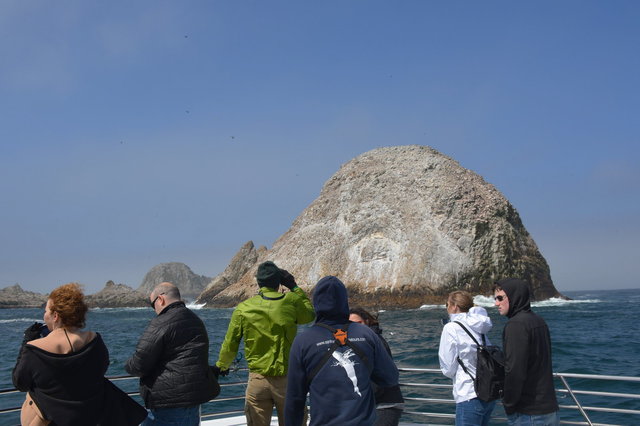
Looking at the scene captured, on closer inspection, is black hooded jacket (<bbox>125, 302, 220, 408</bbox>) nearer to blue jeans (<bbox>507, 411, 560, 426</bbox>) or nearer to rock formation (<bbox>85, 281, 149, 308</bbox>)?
blue jeans (<bbox>507, 411, 560, 426</bbox>)

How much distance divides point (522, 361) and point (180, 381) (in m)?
2.32

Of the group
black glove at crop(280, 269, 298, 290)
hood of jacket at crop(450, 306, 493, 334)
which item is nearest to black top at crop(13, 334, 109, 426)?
black glove at crop(280, 269, 298, 290)

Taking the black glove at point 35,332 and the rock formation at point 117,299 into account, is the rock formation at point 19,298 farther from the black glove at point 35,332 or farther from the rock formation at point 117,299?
the black glove at point 35,332

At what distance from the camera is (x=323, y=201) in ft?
211

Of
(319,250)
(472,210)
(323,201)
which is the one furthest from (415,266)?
(323,201)

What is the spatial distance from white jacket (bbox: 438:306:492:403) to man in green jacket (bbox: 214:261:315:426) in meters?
1.21

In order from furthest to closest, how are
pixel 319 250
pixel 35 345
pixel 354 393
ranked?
pixel 319 250 → pixel 35 345 → pixel 354 393

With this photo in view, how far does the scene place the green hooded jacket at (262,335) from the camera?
4.44 metres

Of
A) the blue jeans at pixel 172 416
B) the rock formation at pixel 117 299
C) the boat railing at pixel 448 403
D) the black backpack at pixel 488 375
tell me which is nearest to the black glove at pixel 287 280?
the blue jeans at pixel 172 416

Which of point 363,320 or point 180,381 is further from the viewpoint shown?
point 363,320

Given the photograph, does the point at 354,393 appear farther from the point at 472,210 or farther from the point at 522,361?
the point at 472,210

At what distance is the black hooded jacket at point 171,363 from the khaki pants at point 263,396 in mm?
737

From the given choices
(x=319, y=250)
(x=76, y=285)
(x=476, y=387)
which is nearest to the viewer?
(x=76, y=285)

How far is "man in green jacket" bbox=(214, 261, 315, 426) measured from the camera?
4.45m
